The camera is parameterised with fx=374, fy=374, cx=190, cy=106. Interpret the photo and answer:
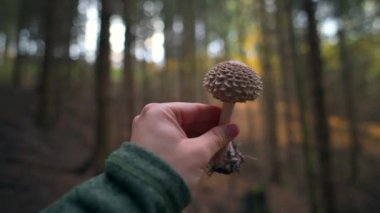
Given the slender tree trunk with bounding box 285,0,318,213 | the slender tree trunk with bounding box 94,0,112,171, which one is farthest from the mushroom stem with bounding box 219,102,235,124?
the slender tree trunk with bounding box 285,0,318,213

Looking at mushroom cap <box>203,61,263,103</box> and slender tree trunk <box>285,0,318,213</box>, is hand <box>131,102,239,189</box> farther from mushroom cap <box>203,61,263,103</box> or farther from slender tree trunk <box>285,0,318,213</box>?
slender tree trunk <box>285,0,318,213</box>

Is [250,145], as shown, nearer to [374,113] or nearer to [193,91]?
[193,91]

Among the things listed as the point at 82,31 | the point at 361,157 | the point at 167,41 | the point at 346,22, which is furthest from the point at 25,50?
the point at 361,157

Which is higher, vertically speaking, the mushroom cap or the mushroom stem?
the mushroom cap

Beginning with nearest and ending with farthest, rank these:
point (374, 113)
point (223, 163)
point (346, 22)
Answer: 1. point (223, 163)
2. point (346, 22)
3. point (374, 113)

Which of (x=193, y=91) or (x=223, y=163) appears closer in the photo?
(x=223, y=163)

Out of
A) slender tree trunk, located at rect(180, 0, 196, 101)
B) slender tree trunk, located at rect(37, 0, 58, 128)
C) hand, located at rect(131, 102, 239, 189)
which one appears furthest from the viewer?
slender tree trunk, located at rect(180, 0, 196, 101)
